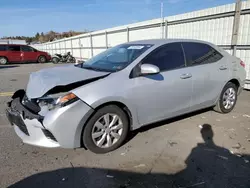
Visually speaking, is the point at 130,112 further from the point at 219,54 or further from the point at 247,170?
the point at 219,54

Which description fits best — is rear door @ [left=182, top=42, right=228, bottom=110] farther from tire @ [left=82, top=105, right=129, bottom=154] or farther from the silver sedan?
tire @ [left=82, top=105, right=129, bottom=154]

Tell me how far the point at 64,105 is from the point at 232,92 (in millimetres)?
3717

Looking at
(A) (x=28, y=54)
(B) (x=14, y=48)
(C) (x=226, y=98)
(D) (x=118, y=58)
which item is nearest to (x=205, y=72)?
(C) (x=226, y=98)

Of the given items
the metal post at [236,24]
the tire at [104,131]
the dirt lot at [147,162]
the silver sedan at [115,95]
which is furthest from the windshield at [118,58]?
the metal post at [236,24]

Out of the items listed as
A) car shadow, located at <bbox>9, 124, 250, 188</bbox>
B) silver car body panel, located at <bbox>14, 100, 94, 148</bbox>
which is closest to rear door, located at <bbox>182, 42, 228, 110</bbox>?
car shadow, located at <bbox>9, 124, 250, 188</bbox>

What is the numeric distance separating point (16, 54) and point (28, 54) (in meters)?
1.03

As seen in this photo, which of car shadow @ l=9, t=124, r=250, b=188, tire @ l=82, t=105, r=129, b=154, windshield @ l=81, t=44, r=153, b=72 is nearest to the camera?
car shadow @ l=9, t=124, r=250, b=188

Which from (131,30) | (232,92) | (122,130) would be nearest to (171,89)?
(122,130)

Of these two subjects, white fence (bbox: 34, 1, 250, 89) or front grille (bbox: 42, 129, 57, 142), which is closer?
front grille (bbox: 42, 129, 57, 142)

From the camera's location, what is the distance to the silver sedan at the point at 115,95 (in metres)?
2.89

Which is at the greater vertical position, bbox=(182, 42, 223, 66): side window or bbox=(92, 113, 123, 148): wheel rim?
bbox=(182, 42, 223, 66): side window

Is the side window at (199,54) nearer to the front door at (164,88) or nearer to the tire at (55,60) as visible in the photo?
the front door at (164,88)

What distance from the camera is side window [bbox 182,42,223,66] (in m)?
4.09

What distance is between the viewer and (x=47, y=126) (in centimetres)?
280
